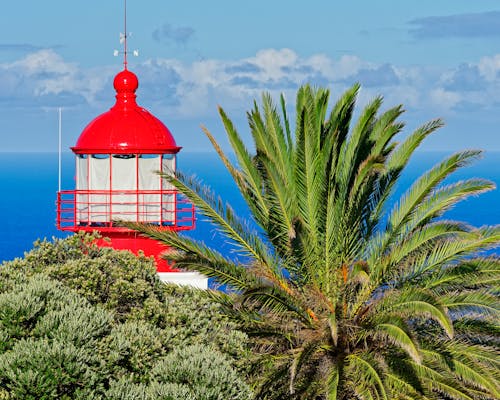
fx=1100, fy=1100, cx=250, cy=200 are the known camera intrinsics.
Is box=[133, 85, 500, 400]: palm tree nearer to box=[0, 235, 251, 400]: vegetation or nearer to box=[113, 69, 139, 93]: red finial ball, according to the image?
box=[0, 235, 251, 400]: vegetation

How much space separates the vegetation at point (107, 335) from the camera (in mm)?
15297

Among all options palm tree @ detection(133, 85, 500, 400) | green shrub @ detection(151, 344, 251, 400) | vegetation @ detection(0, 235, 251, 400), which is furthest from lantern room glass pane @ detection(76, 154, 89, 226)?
green shrub @ detection(151, 344, 251, 400)

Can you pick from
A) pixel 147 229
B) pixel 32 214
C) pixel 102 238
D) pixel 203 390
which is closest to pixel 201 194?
pixel 147 229

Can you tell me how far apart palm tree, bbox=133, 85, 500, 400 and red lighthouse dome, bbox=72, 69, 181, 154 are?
612 centimetres

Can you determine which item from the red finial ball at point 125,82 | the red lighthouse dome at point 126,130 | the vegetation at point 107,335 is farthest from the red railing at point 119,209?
the vegetation at point 107,335

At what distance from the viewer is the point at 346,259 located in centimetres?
1769

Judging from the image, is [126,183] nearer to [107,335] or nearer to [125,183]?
[125,183]

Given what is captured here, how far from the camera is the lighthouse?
79.6 feet

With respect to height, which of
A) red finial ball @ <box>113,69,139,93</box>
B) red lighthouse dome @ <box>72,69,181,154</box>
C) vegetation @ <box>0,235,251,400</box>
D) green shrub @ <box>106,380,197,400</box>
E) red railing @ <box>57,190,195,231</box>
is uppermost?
red finial ball @ <box>113,69,139,93</box>

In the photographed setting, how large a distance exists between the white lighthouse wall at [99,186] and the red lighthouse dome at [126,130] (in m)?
0.29

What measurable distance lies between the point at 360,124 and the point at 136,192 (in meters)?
7.71

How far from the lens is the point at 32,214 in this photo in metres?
114

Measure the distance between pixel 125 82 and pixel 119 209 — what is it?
9.51ft

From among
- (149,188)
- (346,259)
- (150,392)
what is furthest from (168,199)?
(150,392)
